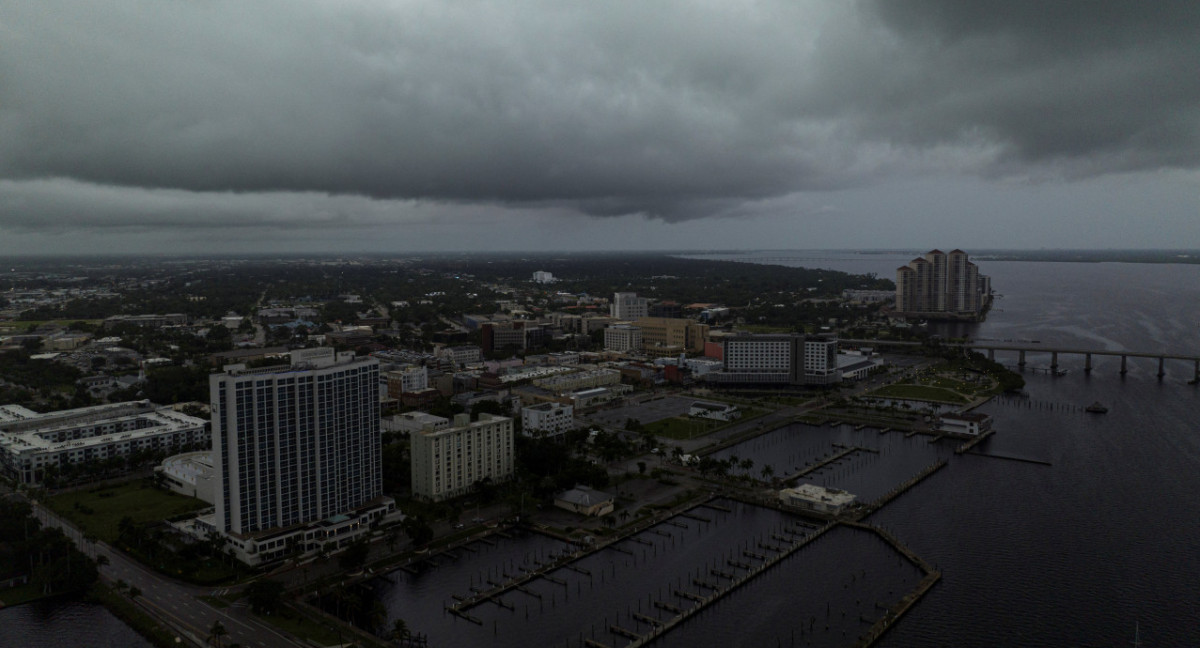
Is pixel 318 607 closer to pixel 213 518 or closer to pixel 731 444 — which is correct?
pixel 213 518

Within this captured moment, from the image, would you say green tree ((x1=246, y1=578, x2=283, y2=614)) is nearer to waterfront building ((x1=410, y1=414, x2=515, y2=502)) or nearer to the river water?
the river water

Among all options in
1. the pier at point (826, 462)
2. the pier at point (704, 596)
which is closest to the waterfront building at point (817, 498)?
the pier at point (826, 462)

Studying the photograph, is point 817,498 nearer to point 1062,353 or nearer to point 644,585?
point 644,585

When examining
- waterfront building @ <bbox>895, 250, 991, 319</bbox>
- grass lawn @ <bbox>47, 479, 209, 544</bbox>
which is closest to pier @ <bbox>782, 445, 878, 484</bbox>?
grass lawn @ <bbox>47, 479, 209, 544</bbox>

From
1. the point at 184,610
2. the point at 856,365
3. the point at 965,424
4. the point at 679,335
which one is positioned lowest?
the point at 184,610

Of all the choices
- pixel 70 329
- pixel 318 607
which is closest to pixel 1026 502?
pixel 318 607

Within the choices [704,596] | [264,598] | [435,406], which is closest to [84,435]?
[435,406]
